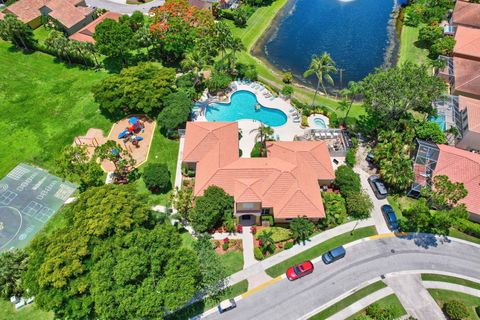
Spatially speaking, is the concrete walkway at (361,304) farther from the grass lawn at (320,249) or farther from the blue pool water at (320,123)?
the blue pool water at (320,123)

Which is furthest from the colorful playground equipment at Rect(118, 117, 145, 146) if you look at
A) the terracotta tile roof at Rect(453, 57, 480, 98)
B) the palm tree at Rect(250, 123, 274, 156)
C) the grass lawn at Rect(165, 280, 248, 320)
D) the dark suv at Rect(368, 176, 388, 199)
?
the terracotta tile roof at Rect(453, 57, 480, 98)

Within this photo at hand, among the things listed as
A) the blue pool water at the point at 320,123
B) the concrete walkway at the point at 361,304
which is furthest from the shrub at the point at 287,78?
the concrete walkway at the point at 361,304

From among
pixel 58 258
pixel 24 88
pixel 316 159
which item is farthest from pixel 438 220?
pixel 24 88

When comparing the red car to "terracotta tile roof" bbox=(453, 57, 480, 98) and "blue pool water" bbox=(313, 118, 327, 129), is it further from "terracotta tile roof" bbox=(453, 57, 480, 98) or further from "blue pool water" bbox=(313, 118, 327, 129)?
"terracotta tile roof" bbox=(453, 57, 480, 98)

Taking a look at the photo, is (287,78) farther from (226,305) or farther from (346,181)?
(226,305)

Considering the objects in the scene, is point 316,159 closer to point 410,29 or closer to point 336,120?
point 336,120
